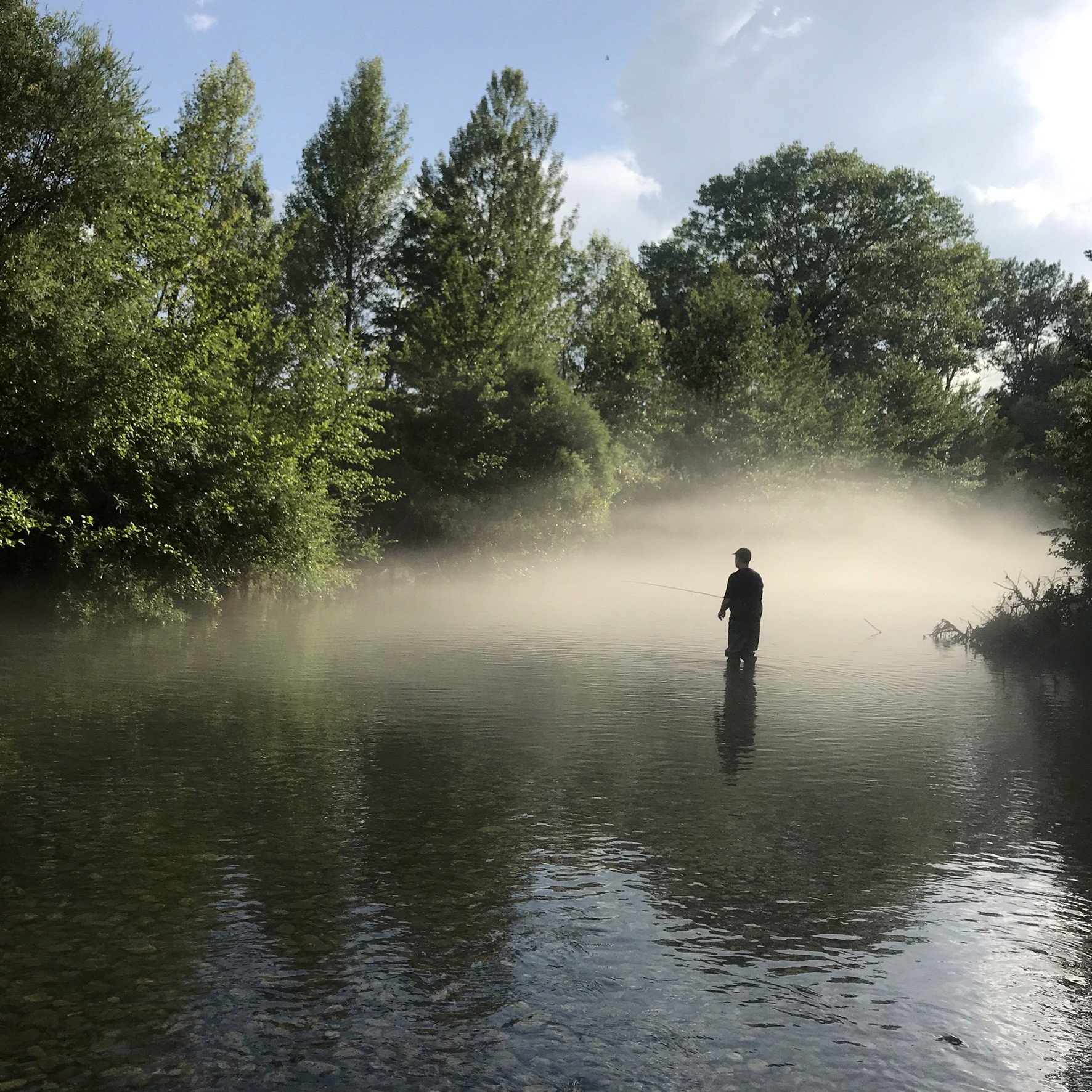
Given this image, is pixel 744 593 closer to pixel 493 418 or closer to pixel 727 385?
pixel 493 418

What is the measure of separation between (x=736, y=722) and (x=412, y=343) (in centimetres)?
3087

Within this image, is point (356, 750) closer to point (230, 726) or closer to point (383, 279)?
point (230, 726)

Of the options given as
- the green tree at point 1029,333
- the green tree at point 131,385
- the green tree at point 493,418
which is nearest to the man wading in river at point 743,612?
the green tree at point 131,385

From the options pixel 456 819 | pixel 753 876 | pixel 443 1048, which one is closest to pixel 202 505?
pixel 456 819

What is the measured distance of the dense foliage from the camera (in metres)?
20.7

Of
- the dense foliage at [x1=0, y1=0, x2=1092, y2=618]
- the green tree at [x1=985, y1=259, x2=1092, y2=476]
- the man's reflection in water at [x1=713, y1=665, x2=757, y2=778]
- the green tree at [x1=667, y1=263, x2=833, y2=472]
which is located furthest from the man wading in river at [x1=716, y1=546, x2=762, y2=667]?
the green tree at [x1=985, y1=259, x2=1092, y2=476]

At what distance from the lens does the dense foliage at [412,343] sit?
20.7m

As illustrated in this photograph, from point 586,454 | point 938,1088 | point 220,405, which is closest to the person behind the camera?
point 938,1088

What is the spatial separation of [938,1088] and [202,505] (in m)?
20.6

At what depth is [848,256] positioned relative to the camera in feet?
215

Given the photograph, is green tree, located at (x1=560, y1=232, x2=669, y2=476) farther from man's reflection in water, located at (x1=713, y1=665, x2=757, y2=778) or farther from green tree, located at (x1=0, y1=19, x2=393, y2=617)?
man's reflection in water, located at (x1=713, y1=665, x2=757, y2=778)

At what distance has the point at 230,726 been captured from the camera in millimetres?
12523

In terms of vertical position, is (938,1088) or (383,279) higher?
(383,279)

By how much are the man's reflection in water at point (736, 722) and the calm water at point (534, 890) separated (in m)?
0.08
